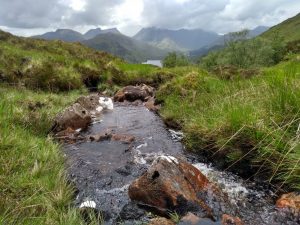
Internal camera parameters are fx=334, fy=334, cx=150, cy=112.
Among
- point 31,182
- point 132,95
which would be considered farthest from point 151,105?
point 31,182

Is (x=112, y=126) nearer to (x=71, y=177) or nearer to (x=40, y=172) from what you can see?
(x=71, y=177)

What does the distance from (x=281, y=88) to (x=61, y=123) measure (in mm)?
6579

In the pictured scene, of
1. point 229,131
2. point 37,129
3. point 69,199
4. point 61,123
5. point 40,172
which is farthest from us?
point 61,123

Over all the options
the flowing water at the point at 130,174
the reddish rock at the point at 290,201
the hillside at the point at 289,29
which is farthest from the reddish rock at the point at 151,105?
the hillside at the point at 289,29

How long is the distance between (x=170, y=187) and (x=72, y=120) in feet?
20.2

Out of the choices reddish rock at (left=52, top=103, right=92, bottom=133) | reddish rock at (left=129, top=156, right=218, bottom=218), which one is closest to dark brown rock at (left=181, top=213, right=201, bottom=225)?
reddish rock at (left=129, top=156, right=218, bottom=218)

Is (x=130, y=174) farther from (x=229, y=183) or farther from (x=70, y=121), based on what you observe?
(x=70, y=121)

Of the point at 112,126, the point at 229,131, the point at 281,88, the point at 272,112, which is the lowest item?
the point at 112,126

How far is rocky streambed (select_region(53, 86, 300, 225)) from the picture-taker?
5.46 m

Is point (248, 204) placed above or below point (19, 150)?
below

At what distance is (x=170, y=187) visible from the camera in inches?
222

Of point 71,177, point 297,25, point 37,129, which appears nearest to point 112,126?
point 37,129

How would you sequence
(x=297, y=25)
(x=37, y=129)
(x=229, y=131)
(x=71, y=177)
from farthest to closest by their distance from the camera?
(x=297, y=25) < (x=37, y=129) < (x=229, y=131) < (x=71, y=177)

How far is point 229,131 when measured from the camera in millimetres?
7859
